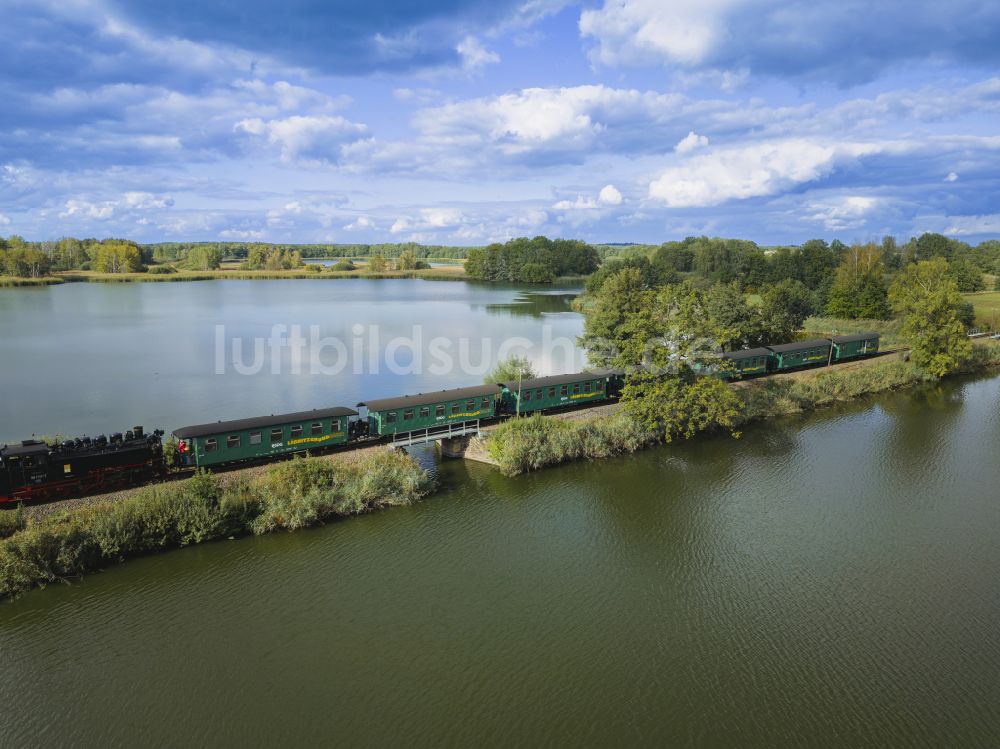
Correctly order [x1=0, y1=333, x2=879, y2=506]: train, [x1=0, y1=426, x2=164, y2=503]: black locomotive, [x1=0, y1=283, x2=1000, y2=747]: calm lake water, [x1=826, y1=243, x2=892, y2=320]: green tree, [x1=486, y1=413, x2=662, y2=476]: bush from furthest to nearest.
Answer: [x1=826, y1=243, x2=892, y2=320]: green tree
[x1=486, y1=413, x2=662, y2=476]: bush
[x1=0, y1=333, x2=879, y2=506]: train
[x1=0, y1=426, x2=164, y2=503]: black locomotive
[x1=0, y1=283, x2=1000, y2=747]: calm lake water

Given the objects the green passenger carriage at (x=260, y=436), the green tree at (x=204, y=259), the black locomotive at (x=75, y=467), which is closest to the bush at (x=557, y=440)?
the green passenger carriage at (x=260, y=436)

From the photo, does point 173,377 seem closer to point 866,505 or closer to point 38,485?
point 38,485

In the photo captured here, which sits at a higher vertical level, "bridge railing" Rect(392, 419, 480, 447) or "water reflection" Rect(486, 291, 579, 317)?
"water reflection" Rect(486, 291, 579, 317)

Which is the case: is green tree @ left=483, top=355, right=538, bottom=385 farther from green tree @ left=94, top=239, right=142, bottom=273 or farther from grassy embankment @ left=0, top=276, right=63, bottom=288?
green tree @ left=94, top=239, right=142, bottom=273

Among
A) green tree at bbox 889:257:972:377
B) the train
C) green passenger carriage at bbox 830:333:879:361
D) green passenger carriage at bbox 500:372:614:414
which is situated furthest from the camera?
green passenger carriage at bbox 830:333:879:361

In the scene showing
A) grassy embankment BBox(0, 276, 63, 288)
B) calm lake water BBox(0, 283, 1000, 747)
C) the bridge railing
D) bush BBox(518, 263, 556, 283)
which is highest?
bush BBox(518, 263, 556, 283)

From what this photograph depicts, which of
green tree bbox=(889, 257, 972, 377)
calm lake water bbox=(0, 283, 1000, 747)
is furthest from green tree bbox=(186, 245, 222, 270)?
green tree bbox=(889, 257, 972, 377)

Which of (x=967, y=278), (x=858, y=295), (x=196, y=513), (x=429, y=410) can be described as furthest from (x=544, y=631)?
(x=967, y=278)

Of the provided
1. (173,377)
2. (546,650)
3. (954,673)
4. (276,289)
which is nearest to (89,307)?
(276,289)
